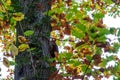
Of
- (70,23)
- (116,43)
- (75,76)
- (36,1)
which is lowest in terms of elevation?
(75,76)

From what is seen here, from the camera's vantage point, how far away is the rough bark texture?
3779 millimetres

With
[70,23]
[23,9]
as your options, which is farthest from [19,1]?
[70,23]

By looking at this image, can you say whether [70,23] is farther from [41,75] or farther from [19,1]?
[41,75]

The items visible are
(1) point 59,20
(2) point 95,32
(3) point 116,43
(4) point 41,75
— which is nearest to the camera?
(2) point 95,32

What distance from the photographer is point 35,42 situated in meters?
3.96

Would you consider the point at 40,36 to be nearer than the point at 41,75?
No

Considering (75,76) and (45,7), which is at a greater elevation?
(45,7)

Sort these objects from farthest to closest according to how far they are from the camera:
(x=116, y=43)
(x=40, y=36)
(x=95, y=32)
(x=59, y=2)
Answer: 1. (x=59, y=2)
2. (x=40, y=36)
3. (x=116, y=43)
4. (x=95, y=32)

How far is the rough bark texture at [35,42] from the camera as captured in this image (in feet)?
12.4

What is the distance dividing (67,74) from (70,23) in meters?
1.61

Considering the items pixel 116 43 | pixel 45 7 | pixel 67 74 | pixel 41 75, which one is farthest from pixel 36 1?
pixel 116 43

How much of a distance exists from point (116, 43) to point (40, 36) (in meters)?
1.46

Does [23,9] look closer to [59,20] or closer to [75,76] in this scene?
[59,20]

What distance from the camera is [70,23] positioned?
184 inches
